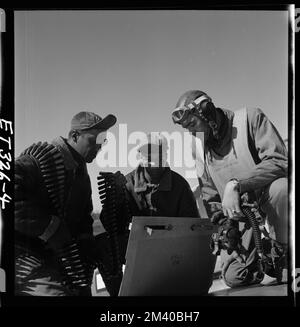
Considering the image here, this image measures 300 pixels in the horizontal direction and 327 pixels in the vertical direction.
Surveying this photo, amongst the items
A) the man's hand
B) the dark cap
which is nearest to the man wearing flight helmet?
the man's hand

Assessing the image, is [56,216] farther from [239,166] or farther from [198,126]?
[239,166]

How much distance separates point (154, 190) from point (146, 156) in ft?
0.73

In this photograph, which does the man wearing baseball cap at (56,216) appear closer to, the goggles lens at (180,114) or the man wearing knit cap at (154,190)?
the man wearing knit cap at (154,190)

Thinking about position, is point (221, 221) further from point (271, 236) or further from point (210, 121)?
point (210, 121)

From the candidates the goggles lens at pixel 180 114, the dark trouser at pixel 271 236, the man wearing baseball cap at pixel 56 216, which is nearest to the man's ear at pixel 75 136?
the man wearing baseball cap at pixel 56 216

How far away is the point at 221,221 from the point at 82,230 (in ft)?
2.87

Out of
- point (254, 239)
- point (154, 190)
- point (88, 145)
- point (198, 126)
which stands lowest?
point (254, 239)

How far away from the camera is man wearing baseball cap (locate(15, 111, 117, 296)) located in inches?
134

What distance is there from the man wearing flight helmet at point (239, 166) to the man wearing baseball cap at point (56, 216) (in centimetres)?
58

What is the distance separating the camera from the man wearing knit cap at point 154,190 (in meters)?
3.45

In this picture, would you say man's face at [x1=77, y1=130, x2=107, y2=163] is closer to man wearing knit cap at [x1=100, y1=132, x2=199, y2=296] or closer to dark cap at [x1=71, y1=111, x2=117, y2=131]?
dark cap at [x1=71, y1=111, x2=117, y2=131]

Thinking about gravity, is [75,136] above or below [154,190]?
above

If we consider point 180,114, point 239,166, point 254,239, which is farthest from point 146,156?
point 254,239

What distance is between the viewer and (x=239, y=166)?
348 centimetres
